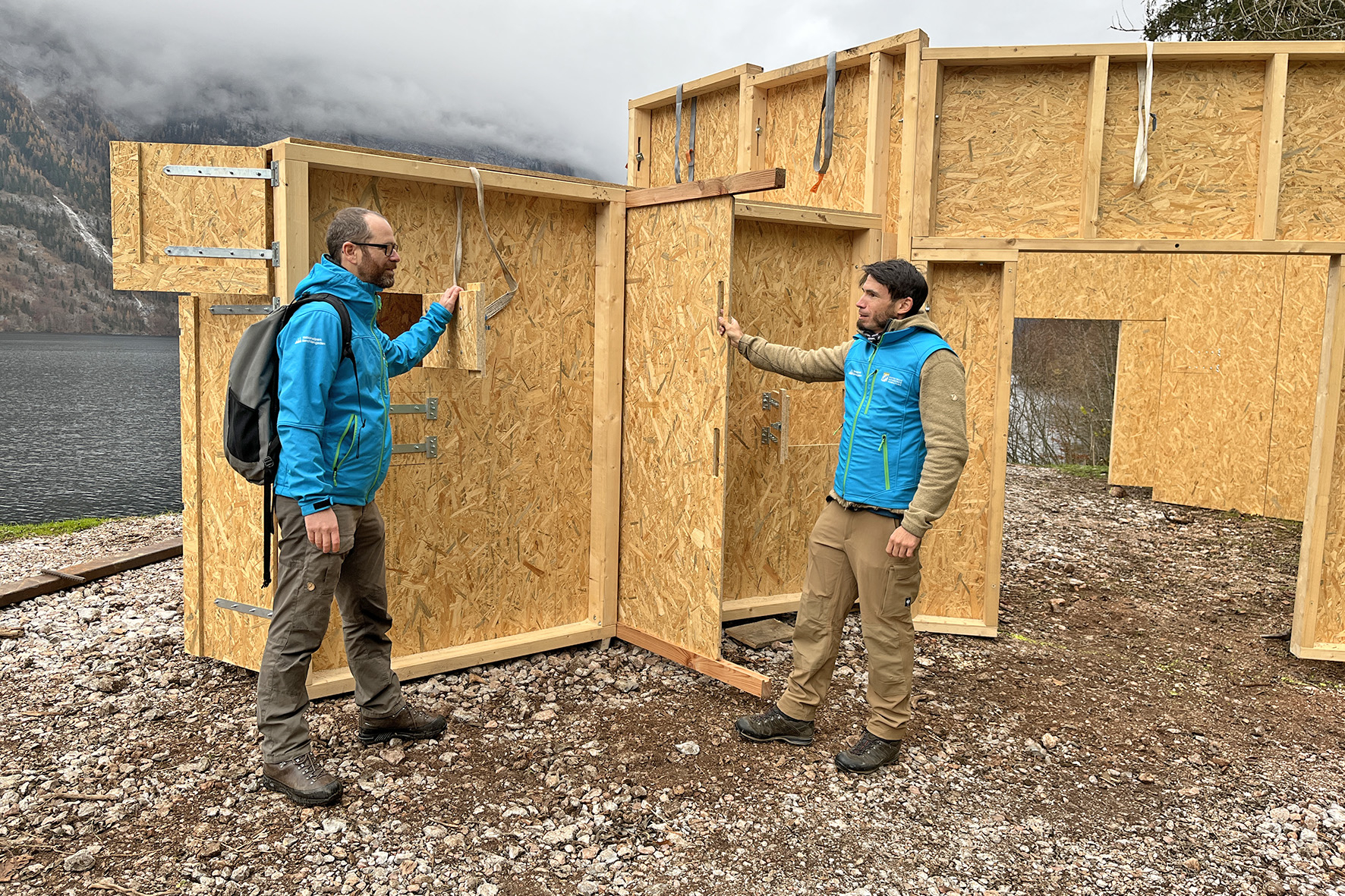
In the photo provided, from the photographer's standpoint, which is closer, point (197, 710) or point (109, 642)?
point (197, 710)

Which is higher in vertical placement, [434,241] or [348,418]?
[434,241]

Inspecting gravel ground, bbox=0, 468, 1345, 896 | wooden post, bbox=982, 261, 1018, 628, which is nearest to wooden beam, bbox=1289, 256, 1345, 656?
gravel ground, bbox=0, 468, 1345, 896

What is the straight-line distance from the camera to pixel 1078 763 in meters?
4.36

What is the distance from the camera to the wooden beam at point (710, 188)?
432 centimetres

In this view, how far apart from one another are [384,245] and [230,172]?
1.33 m

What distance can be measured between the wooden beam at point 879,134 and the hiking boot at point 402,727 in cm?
449

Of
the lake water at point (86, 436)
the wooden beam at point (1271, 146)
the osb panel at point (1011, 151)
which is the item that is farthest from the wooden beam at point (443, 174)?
the lake water at point (86, 436)

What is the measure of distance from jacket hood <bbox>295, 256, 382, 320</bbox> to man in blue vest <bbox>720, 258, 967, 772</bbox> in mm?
2168

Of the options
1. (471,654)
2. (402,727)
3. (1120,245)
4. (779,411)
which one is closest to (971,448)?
(779,411)

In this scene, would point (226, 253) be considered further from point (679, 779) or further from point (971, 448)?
point (971, 448)

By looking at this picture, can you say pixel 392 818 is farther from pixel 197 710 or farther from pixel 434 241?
pixel 434 241

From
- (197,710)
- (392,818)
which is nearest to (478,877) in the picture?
(392,818)

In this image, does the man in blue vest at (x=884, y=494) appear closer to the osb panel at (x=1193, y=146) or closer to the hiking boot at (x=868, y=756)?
the hiking boot at (x=868, y=756)

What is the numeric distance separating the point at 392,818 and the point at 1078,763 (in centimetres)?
320
